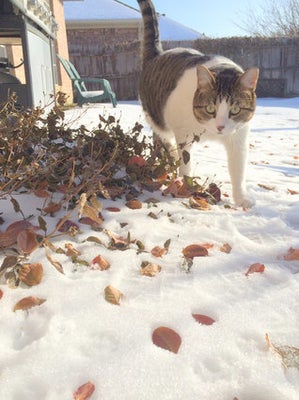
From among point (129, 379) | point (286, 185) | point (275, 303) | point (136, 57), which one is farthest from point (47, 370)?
point (136, 57)

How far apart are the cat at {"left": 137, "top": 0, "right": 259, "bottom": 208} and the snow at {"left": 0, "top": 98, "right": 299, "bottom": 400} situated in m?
0.61

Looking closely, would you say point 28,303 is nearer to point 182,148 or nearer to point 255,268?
point 255,268

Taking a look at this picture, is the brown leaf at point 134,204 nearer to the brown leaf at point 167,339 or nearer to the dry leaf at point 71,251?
the dry leaf at point 71,251

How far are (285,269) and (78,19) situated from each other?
701 inches

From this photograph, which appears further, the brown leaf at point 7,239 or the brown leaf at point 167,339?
the brown leaf at point 7,239

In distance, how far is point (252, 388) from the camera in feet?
3.12

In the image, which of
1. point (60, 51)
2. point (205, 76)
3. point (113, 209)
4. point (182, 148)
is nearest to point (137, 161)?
point (182, 148)

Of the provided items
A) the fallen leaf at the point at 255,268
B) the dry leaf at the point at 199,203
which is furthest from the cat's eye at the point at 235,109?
the fallen leaf at the point at 255,268

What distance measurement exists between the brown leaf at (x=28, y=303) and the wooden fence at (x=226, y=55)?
45.4 feet

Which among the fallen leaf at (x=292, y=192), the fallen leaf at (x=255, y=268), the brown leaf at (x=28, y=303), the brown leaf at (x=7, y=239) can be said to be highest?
the brown leaf at (x=7, y=239)

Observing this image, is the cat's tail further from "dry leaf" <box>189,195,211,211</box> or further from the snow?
the snow

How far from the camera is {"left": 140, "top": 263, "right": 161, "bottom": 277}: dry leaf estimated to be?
144 centimetres

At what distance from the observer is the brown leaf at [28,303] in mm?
1197

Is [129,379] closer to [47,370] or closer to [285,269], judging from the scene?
[47,370]
